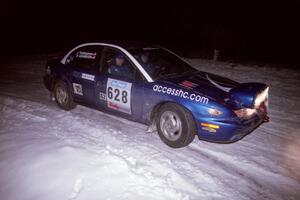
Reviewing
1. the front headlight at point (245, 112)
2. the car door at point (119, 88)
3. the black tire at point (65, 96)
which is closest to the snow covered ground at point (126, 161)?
the black tire at point (65, 96)

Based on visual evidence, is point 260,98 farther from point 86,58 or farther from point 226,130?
point 86,58

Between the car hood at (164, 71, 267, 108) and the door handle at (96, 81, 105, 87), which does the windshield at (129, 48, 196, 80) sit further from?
the door handle at (96, 81, 105, 87)

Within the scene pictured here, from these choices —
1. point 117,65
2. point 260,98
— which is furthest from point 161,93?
point 260,98

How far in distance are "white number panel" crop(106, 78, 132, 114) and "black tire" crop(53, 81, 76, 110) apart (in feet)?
4.40

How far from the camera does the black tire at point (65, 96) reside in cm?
709

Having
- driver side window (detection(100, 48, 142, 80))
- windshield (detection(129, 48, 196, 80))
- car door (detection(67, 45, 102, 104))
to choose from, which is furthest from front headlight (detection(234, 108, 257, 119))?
car door (detection(67, 45, 102, 104))

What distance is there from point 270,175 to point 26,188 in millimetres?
3302

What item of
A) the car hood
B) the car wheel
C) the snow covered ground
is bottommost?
the snow covered ground

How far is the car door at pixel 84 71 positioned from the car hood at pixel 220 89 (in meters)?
1.64

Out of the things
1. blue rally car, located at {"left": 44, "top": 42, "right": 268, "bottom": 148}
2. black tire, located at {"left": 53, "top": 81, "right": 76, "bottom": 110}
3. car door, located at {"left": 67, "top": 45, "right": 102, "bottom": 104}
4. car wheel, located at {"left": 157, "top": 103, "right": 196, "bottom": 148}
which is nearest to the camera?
blue rally car, located at {"left": 44, "top": 42, "right": 268, "bottom": 148}

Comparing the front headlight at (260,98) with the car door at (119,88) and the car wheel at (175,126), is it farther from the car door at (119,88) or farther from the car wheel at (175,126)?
the car door at (119,88)

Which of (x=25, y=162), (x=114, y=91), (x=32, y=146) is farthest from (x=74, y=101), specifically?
(x=25, y=162)

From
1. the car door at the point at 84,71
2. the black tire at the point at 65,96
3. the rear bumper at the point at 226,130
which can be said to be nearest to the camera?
the rear bumper at the point at 226,130

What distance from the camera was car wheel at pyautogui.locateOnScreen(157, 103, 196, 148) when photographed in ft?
16.8
